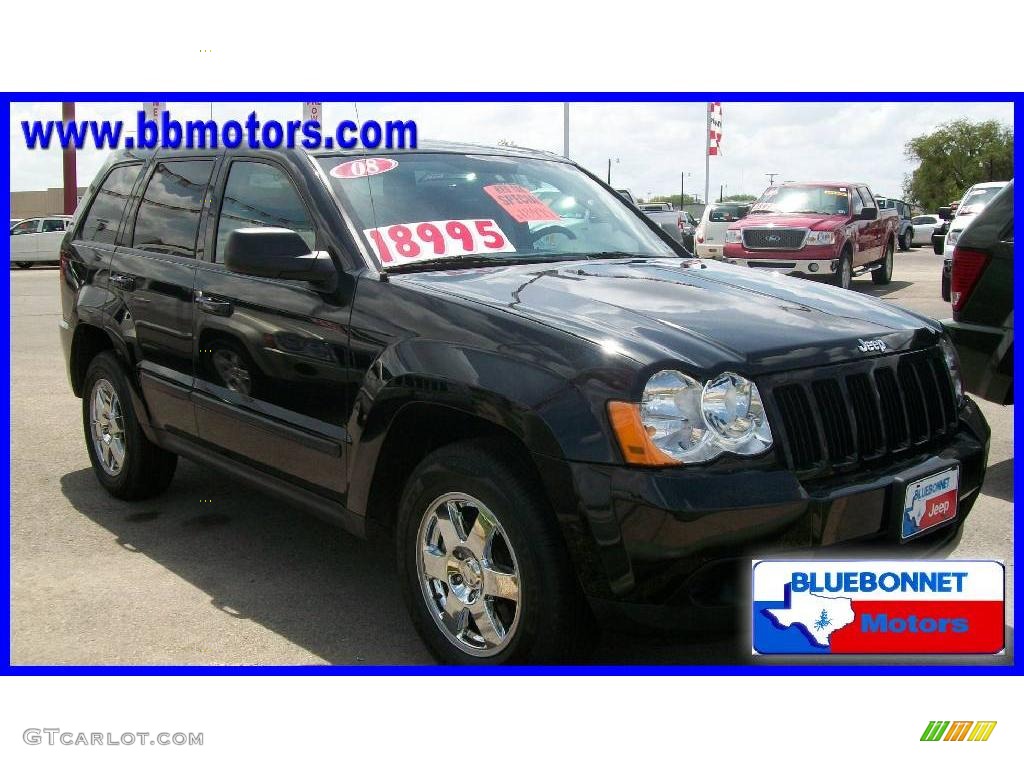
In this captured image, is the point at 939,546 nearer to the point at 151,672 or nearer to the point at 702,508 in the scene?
the point at 702,508

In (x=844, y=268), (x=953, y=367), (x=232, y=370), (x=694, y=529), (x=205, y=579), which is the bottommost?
(x=205, y=579)

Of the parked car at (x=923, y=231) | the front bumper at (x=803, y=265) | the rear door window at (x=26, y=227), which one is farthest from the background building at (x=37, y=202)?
the front bumper at (x=803, y=265)

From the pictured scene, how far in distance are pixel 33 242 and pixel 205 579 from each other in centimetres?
2617

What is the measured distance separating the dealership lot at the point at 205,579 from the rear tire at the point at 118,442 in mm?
114

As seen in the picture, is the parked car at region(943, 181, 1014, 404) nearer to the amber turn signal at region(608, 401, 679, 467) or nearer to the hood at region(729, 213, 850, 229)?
the amber turn signal at region(608, 401, 679, 467)

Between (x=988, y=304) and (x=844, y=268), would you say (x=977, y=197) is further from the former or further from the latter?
(x=988, y=304)

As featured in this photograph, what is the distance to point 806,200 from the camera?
18.0 meters

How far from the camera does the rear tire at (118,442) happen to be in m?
5.24

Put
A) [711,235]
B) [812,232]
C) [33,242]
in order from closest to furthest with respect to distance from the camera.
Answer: [812,232], [711,235], [33,242]

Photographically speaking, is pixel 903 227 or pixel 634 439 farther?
pixel 903 227

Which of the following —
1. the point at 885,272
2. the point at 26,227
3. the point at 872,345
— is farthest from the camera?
the point at 26,227

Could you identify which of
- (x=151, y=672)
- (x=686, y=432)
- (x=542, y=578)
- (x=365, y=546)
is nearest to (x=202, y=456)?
(x=365, y=546)

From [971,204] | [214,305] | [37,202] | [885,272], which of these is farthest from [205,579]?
[37,202]

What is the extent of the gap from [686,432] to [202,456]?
2.48m
